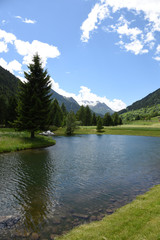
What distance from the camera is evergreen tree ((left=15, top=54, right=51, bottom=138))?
3969 centimetres

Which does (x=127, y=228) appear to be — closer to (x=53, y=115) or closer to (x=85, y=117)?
(x=53, y=115)

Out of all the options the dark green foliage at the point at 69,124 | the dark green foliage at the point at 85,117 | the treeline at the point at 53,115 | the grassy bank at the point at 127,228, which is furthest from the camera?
the dark green foliage at the point at 85,117

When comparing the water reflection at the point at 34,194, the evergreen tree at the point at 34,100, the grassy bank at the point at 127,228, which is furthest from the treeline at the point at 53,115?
the grassy bank at the point at 127,228

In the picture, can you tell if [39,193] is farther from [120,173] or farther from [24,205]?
[120,173]

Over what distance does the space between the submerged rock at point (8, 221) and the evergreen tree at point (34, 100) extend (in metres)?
31.3

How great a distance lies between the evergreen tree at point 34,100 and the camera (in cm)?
3969

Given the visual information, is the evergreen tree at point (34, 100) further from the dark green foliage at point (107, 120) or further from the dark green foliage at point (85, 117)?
the dark green foliage at point (107, 120)

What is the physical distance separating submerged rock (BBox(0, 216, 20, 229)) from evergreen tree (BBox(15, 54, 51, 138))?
31.3 meters

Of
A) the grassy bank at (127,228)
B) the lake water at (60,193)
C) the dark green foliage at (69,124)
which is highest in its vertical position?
the dark green foliage at (69,124)

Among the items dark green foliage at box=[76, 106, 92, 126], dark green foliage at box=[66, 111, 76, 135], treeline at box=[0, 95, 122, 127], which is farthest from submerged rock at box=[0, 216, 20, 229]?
dark green foliage at box=[76, 106, 92, 126]

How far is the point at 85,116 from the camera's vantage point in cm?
14400

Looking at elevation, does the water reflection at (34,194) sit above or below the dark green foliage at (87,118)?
below

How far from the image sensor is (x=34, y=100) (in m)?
40.3

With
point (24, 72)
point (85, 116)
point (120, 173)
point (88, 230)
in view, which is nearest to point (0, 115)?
point (24, 72)
